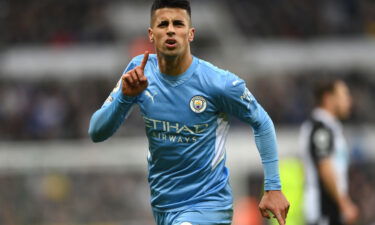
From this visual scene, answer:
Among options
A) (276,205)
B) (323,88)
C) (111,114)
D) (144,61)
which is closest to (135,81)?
(144,61)

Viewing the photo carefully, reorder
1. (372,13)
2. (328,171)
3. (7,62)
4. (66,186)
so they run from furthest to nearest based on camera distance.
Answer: (372,13) → (7,62) → (66,186) → (328,171)

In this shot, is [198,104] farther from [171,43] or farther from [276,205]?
[276,205]

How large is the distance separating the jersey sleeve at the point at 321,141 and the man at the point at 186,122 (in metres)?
3.04

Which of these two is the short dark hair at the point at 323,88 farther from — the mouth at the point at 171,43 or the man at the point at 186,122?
the mouth at the point at 171,43

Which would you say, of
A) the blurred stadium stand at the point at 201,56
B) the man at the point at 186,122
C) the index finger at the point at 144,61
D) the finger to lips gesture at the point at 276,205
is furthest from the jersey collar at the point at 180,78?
the blurred stadium stand at the point at 201,56

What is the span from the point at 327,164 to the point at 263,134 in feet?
10.2

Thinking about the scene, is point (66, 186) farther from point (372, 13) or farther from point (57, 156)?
point (372, 13)

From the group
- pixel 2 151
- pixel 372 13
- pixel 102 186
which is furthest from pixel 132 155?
pixel 372 13

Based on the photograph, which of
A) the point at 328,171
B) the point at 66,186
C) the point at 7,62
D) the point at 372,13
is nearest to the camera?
the point at 328,171

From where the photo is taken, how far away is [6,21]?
2227 cm

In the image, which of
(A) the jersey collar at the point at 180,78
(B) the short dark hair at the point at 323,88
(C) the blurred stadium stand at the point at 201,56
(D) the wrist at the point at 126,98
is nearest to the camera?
(D) the wrist at the point at 126,98

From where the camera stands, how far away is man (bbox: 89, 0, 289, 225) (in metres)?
5.28

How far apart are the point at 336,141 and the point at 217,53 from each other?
14.0 meters

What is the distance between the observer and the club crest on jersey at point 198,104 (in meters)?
5.36
